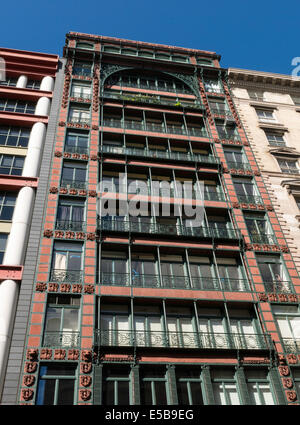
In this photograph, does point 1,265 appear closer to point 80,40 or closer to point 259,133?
point 259,133

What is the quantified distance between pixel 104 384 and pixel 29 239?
980 cm

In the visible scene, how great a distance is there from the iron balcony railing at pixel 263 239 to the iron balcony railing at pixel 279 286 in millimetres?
3096

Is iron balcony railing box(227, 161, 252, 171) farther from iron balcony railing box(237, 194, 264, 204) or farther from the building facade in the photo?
iron balcony railing box(237, 194, 264, 204)

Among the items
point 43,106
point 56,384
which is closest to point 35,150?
point 43,106

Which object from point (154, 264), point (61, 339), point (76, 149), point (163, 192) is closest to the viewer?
point (61, 339)

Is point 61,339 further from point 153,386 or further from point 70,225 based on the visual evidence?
point 70,225

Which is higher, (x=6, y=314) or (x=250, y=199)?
(x=250, y=199)

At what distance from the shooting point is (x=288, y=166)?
31.3 meters

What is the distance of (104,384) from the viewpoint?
17.6 m

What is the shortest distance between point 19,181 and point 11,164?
2599mm

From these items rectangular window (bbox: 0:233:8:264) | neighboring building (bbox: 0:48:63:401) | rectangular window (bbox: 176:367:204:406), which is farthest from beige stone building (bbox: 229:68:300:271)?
rectangular window (bbox: 0:233:8:264)

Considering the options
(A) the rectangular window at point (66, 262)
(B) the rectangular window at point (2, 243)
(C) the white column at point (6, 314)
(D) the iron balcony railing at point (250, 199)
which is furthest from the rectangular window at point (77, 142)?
(D) the iron balcony railing at point (250, 199)
